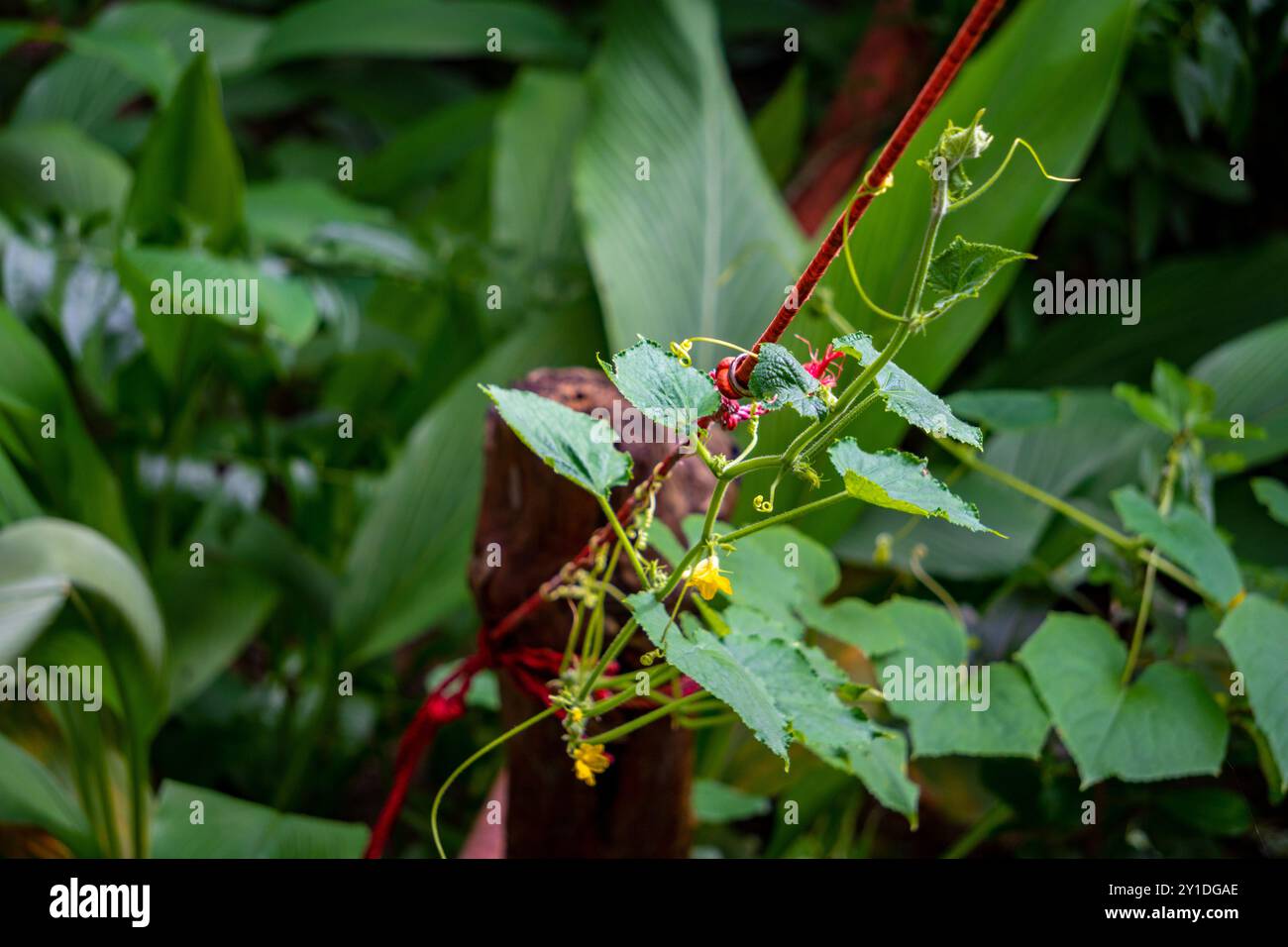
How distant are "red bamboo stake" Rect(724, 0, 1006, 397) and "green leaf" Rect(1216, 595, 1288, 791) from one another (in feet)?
1.37

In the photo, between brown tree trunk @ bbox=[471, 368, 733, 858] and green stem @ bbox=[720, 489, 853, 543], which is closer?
green stem @ bbox=[720, 489, 853, 543]

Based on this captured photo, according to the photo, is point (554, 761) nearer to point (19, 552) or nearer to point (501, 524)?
point (501, 524)

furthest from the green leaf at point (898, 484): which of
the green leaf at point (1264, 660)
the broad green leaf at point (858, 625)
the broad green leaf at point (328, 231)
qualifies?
the broad green leaf at point (328, 231)

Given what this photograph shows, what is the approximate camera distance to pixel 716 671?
40 centimetres

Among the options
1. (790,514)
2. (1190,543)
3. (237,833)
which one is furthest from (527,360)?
(790,514)

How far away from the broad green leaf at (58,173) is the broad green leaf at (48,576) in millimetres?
728

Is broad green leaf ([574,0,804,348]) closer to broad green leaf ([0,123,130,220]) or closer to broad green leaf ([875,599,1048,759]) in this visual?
broad green leaf ([875,599,1048,759])

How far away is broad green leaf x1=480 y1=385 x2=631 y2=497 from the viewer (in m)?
0.40

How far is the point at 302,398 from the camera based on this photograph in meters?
1.83

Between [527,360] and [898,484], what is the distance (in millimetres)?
769

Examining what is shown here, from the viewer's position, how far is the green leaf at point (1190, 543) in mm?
673

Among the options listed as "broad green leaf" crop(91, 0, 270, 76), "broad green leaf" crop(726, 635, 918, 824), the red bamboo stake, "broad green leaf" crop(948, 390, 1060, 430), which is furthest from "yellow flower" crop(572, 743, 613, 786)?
"broad green leaf" crop(91, 0, 270, 76)

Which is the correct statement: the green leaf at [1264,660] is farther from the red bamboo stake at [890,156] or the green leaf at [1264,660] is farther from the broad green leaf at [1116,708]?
the red bamboo stake at [890,156]

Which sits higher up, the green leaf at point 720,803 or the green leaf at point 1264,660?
the green leaf at point 1264,660
